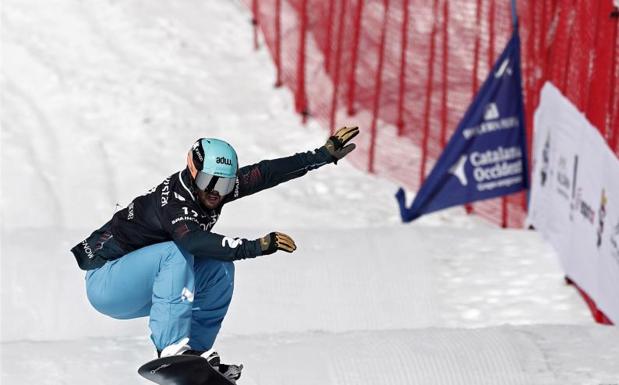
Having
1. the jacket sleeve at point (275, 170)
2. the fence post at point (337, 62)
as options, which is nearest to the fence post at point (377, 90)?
the fence post at point (337, 62)

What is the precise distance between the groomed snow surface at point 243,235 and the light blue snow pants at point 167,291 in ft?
2.06

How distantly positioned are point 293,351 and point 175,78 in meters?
6.99

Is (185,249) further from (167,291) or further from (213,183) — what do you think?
(213,183)

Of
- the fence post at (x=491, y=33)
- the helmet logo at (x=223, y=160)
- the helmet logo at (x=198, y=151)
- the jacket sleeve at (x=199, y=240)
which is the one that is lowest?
the fence post at (x=491, y=33)

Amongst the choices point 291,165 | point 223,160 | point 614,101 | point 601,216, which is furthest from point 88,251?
point 614,101

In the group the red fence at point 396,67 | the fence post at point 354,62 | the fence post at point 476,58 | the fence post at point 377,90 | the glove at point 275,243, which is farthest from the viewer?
the fence post at point 354,62

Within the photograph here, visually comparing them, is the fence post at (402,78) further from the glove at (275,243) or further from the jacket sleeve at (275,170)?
the glove at (275,243)

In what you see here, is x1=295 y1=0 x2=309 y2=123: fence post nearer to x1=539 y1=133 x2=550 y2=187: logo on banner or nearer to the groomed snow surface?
the groomed snow surface

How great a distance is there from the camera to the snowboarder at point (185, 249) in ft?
19.4

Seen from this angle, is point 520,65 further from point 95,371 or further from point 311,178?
point 95,371

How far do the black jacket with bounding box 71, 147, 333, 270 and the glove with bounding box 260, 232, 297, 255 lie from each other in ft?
0.14

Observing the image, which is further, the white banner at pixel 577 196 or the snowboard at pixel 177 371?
the white banner at pixel 577 196

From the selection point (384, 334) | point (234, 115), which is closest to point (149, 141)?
point (234, 115)

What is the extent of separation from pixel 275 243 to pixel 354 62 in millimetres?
7799
